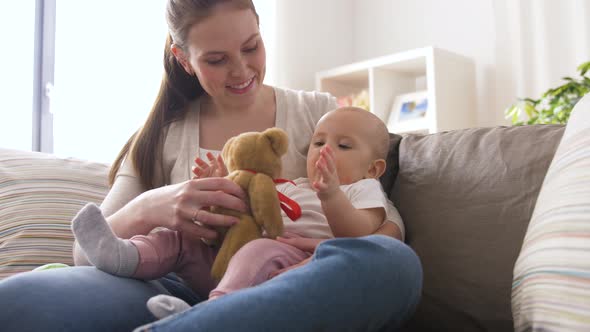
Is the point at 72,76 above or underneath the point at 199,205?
above

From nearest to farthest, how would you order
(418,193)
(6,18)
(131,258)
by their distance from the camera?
1. (131,258)
2. (418,193)
3. (6,18)

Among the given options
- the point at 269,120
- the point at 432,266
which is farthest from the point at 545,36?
the point at 432,266

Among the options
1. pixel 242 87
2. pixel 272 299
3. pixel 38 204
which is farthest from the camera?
pixel 38 204

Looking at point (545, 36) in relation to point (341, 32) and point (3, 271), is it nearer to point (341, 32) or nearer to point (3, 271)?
point (341, 32)

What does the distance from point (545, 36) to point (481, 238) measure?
2.27 m

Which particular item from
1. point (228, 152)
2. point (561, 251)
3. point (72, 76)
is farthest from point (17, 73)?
point (561, 251)

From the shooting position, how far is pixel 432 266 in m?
1.15

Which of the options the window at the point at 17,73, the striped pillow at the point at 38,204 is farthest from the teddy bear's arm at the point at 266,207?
the window at the point at 17,73

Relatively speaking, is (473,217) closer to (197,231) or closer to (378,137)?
(378,137)

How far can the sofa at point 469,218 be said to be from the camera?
3.42 feet

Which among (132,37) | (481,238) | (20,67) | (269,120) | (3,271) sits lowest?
(3,271)

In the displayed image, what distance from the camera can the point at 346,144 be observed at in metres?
1.28

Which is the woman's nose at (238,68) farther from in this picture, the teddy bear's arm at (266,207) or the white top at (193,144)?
the teddy bear's arm at (266,207)

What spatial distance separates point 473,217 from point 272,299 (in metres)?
0.54
